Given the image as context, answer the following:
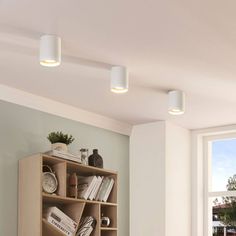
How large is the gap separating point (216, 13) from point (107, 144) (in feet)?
8.37

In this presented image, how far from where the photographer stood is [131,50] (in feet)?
11.7

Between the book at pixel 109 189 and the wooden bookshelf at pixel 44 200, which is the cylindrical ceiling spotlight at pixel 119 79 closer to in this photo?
the wooden bookshelf at pixel 44 200

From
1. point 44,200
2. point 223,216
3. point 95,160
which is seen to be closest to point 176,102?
point 95,160

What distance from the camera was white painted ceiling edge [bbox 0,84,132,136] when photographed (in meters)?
4.39

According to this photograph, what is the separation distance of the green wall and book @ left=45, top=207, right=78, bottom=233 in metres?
0.26

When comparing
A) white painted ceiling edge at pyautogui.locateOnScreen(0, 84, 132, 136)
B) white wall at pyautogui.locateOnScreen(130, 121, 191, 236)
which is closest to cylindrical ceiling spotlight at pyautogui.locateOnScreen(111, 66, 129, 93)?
white painted ceiling edge at pyautogui.locateOnScreen(0, 84, 132, 136)

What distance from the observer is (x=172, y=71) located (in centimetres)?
398

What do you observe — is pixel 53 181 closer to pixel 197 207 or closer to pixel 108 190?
pixel 108 190

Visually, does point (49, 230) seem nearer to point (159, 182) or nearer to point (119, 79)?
point (119, 79)

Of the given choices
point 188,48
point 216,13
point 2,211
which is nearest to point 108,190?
point 2,211

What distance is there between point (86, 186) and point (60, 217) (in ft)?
1.32

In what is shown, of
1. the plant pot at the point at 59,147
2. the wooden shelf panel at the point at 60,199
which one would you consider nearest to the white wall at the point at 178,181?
the wooden shelf panel at the point at 60,199

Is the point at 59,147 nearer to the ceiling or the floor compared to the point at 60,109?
nearer to the floor

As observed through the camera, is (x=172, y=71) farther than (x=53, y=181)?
No
